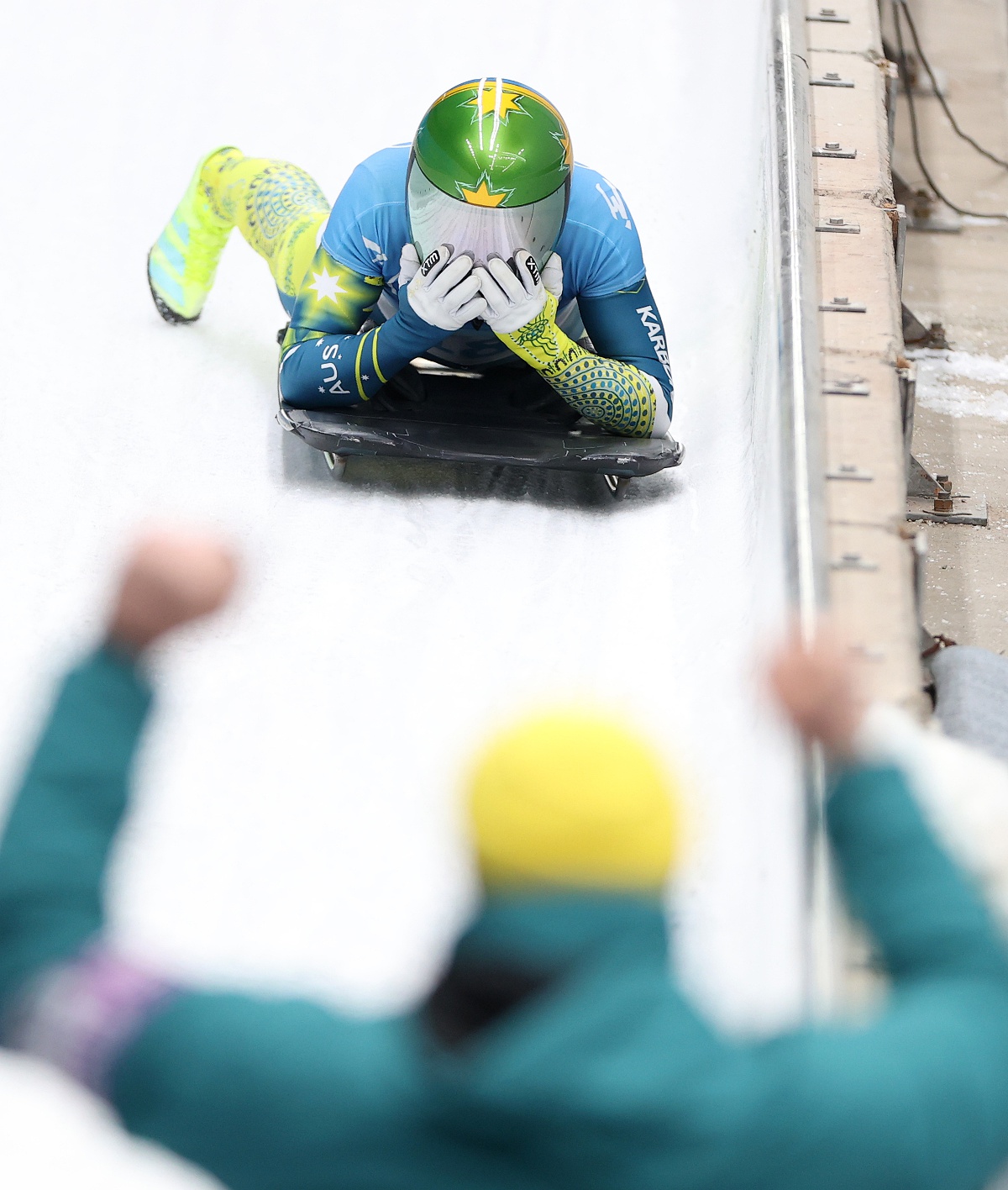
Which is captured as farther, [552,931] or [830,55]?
[830,55]

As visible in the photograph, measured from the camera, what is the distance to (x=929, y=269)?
13.5 ft

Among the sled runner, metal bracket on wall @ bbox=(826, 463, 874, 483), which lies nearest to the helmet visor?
the sled runner

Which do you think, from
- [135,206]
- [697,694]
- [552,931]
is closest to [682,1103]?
[552,931]

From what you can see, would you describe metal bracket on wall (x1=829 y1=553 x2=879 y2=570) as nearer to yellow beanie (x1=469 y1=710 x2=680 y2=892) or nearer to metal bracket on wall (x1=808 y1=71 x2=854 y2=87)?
yellow beanie (x1=469 y1=710 x2=680 y2=892)

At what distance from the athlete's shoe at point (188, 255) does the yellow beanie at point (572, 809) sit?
91.3 inches

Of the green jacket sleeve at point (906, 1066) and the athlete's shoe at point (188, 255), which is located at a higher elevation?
the athlete's shoe at point (188, 255)

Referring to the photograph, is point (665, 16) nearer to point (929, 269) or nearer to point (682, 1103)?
point (929, 269)

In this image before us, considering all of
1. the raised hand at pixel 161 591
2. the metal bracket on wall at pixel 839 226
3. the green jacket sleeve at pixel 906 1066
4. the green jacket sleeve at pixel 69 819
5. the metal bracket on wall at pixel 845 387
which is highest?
the metal bracket on wall at pixel 839 226

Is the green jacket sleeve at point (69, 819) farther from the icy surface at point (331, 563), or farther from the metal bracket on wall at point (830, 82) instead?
the metal bracket on wall at point (830, 82)

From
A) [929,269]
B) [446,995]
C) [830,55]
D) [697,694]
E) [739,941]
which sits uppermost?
[830,55]

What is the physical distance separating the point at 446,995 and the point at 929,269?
3.66 metres

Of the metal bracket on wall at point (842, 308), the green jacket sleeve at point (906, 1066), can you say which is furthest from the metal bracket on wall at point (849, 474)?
the green jacket sleeve at point (906, 1066)

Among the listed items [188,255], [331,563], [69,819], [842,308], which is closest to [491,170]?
[842,308]

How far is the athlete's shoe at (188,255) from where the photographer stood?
3.03 meters
